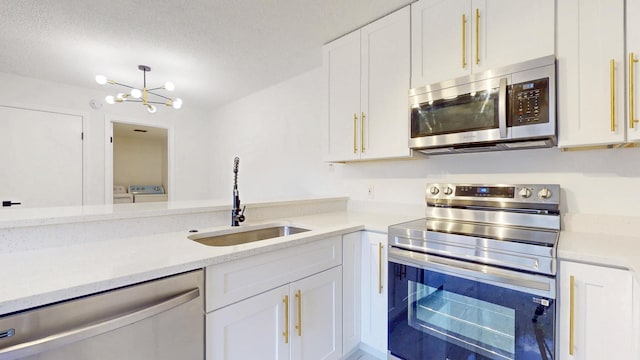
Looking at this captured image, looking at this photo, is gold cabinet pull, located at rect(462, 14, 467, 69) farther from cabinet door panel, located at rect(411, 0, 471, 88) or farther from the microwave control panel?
the microwave control panel

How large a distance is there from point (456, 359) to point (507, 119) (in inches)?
48.0

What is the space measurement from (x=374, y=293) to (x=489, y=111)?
123cm

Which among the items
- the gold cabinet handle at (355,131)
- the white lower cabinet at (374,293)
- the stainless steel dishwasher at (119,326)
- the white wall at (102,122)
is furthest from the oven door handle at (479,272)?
the white wall at (102,122)

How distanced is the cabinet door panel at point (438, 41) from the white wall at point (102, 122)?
11.8ft

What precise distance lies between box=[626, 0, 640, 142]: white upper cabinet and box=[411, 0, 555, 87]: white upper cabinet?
0.26m

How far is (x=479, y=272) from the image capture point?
1255mm

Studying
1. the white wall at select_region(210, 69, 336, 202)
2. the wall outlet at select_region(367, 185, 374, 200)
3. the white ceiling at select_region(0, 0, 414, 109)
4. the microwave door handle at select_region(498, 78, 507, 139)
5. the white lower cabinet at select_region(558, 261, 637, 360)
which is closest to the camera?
the white lower cabinet at select_region(558, 261, 637, 360)

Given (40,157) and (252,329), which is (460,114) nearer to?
(252,329)

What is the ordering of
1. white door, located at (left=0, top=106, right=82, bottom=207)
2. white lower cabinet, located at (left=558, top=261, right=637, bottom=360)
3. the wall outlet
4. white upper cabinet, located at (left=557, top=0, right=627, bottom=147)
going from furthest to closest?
white door, located at (left=0, top=106, right=82, bottom=207)
the wall outlet
white upper cabinet, located at (left=557, top=0, right=627, bottom=147)
white lower cabinet, located at (left=558, top=261, right=637, bottom=360)

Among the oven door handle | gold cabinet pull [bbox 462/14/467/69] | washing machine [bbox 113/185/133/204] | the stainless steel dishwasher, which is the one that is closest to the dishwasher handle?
the stainless steel dishwasher

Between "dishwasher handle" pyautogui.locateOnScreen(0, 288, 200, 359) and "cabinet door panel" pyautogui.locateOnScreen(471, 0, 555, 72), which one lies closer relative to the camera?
"dishwasher handle" pyautogui.locateOnScreen(0, 288, 200, 359)

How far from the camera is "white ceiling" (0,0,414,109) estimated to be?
1874mm

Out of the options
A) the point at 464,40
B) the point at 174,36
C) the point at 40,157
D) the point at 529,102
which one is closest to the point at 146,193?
the point at 40,157

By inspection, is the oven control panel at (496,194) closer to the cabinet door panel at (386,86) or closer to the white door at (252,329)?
the cabinet door panel at (386,86)
